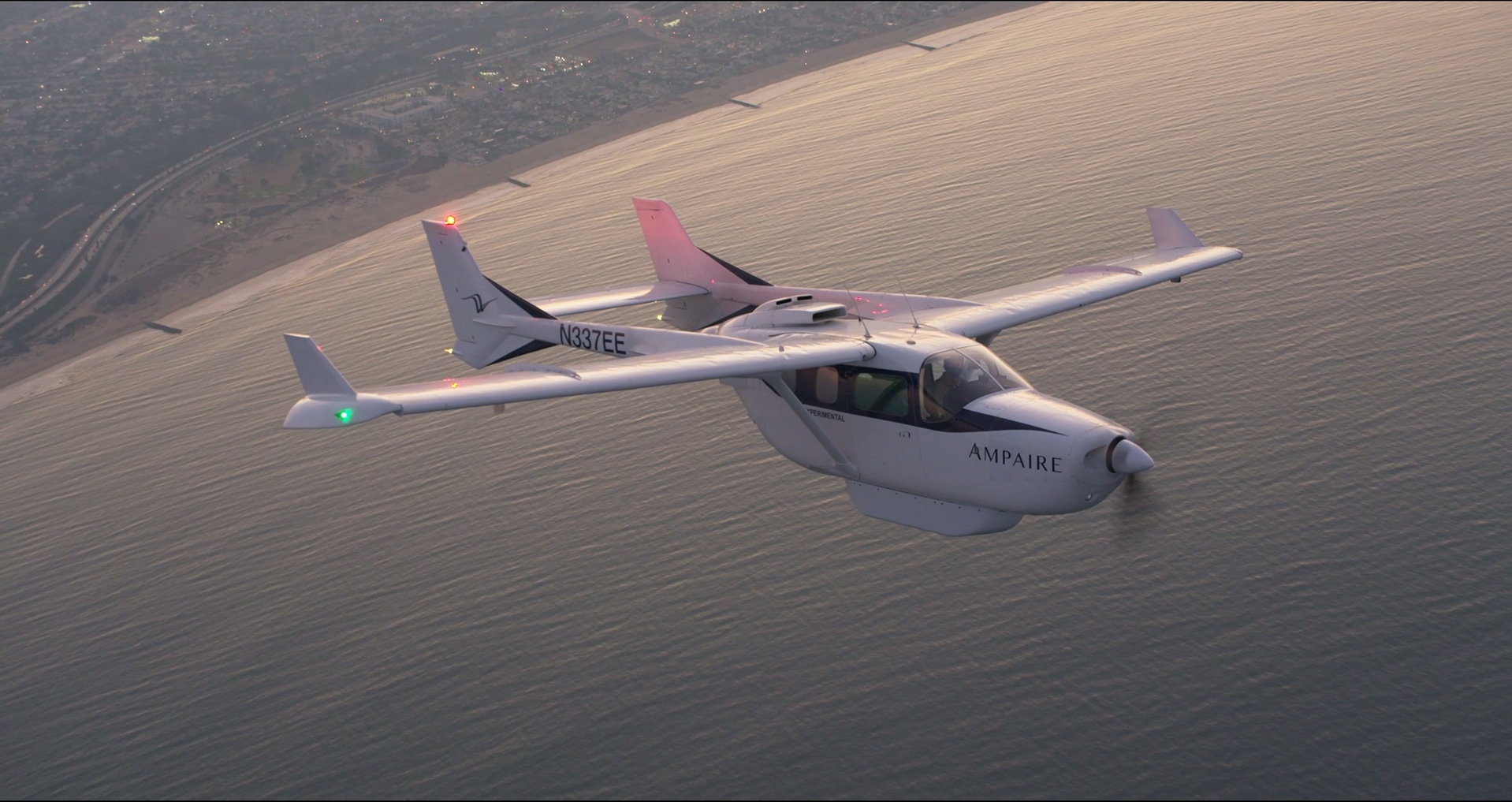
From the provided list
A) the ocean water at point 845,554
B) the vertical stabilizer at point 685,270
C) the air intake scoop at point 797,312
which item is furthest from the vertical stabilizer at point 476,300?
the ocean water at point 845,554

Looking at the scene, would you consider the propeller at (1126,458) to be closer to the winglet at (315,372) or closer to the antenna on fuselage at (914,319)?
the antenna on fuselage at (914,319)

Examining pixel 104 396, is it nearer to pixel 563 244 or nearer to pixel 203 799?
pixel 563 244

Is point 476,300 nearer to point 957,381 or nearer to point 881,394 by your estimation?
point 881,394

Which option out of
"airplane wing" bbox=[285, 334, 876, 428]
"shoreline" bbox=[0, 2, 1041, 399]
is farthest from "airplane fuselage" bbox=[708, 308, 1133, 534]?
"shoreline" bbox=[0, 2, 1041, 399]

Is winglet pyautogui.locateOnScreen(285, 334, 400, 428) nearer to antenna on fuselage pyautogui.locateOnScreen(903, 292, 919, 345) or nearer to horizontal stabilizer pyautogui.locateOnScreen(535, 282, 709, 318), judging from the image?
horizontal stabilizer pyautogui.locateOnScreen(535, 282, 709, 318)

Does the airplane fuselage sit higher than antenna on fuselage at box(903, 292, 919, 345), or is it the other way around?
antenna on fuselage at box(903, 292, 919, 345)

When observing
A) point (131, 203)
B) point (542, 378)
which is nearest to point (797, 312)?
point (542, 378)
